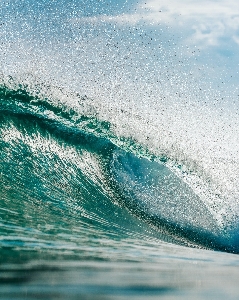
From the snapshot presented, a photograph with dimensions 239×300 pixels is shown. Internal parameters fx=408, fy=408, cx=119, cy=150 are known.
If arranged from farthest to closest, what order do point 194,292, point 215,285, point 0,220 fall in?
point 0,220 < point 215,285 < point 194,292

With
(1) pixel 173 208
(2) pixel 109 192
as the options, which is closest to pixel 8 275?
(2) pixel 109 192

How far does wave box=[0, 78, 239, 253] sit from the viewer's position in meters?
6.09

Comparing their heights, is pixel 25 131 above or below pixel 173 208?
above

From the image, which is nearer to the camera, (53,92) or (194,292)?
(194,292)

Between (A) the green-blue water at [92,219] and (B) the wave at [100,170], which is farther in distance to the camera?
(B) the wave at [100,170]

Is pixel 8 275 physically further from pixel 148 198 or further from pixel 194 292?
pixel 148 198

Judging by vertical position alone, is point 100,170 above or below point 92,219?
above

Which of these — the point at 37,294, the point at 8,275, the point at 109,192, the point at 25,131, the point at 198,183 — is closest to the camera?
the point at 37,294

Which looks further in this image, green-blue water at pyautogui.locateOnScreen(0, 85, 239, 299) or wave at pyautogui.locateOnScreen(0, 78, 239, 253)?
wave at pyautogui.locateOnScreen(0, 78, 239, 253)

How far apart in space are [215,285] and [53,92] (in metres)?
8.26

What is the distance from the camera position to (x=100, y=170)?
816cm

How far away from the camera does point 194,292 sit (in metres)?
1.16

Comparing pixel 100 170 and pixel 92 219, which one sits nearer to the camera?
pixel 92 219

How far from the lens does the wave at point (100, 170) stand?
6.09m
